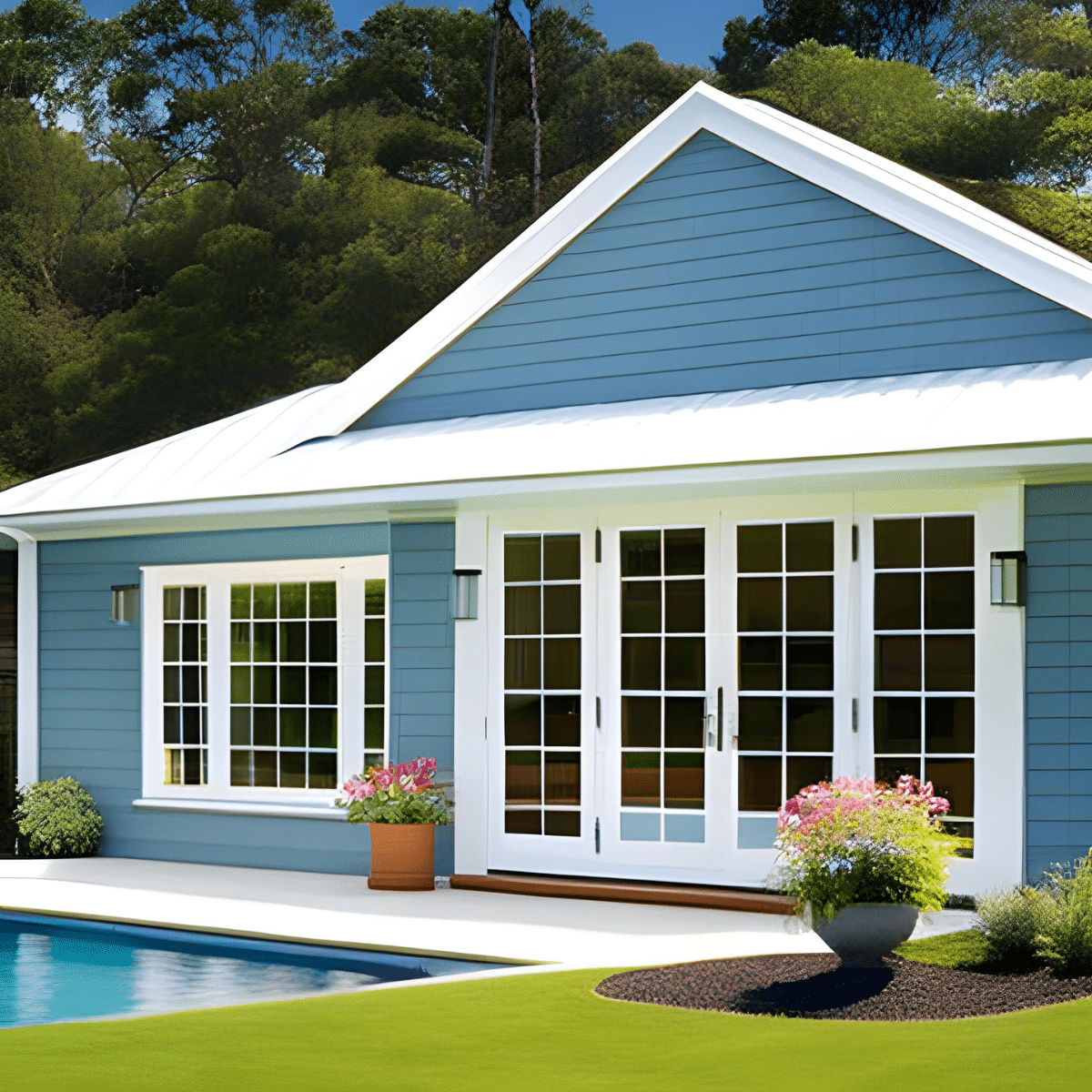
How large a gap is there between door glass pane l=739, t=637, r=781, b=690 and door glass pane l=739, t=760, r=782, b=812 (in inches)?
17.0

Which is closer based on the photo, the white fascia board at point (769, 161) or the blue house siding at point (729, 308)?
the white fascia board at point (769, 161)

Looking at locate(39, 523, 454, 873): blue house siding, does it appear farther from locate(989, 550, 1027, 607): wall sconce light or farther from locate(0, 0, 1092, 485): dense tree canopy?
locate(0, 0, 1092, 485): dense tree canopy

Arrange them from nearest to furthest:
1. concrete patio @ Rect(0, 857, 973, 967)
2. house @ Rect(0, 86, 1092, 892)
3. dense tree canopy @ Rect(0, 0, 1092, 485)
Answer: concrete patio @ Rect(0, 857, 973, 967)
house @ Rect(0, 86, 1092, 892)
dense tree canopy @ Rect(0, 0, 1092, 485)

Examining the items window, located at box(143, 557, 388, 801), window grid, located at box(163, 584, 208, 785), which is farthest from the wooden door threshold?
window grid, located at box(163, 584, 208, 785)

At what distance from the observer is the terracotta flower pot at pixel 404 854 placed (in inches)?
389

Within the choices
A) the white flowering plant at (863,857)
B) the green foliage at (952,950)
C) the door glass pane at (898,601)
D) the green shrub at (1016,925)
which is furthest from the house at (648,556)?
the white flowering plant at (863,857)

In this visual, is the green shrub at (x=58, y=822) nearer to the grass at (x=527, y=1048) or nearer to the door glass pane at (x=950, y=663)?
the grass at (x=527, y=1048)

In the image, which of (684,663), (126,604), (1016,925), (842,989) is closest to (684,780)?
(684,663)

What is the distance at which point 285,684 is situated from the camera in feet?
37.0

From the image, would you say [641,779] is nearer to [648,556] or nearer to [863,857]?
[648,556]

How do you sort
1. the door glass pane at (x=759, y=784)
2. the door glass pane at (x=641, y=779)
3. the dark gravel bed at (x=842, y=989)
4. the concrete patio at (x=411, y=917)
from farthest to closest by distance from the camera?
the door glass pane at (x=641, y=779) → the door glass pane at (x=759, y=784) → the concrete patio at (x=411, y=917) → the dark gravel bed at (x=842, y=989)

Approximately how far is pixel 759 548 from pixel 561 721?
1702 millimetres

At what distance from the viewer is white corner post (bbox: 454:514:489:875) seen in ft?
33.0

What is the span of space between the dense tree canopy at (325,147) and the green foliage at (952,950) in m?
22.8
